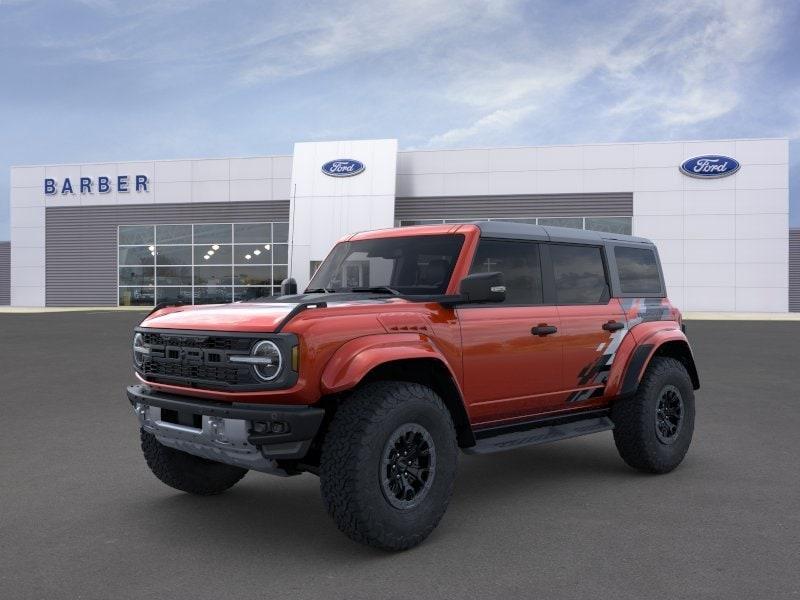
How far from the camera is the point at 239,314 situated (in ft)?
14.0

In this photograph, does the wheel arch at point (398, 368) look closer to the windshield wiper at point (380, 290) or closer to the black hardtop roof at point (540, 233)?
the windshield wiper at point (380, 290)

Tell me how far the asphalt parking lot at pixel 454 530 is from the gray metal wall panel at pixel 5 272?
4283 cm

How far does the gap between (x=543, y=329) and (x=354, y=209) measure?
29.5 meters

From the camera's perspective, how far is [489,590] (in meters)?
3.62

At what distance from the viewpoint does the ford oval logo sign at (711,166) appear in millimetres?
32781

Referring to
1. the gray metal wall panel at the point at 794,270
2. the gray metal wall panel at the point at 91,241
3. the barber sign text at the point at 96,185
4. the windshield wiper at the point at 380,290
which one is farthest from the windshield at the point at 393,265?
the gray metal wall panel at the point at 794,270

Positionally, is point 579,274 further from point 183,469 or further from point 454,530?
point 183,469

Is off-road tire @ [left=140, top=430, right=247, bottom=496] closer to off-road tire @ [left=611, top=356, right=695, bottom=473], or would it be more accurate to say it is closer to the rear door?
the rear door

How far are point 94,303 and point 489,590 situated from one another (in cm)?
3966

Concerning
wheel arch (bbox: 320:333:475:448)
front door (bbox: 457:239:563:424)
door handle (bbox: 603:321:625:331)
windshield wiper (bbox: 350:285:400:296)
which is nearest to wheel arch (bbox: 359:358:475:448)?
wheel arch (bbox: 320:333:475:448)

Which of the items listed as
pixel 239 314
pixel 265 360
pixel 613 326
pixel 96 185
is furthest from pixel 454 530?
pixel 96 185

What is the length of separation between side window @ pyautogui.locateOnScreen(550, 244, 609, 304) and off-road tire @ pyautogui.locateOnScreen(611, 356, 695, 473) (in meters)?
0.78

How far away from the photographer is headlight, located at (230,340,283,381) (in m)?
3.97

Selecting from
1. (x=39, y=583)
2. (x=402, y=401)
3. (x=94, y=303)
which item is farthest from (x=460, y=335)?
(x=94, y=303)
